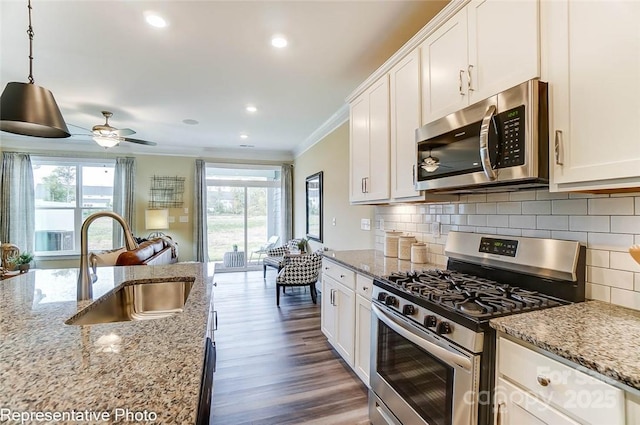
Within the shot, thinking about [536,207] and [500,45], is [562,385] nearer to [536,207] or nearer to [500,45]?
[536,207]

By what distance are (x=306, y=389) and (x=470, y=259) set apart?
1.55 metres

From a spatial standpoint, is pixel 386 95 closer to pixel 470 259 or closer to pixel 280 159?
pixel 470 259

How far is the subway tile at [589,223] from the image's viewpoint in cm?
133

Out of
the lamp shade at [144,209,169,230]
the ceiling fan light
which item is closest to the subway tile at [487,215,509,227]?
the ceiling fan light

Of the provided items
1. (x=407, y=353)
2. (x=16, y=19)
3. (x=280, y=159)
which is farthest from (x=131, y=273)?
(x=280, y=159)

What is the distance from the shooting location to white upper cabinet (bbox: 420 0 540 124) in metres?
1.34

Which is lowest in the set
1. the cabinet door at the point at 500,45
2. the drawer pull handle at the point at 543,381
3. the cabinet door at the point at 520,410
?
the cabinet door at the point at 520,410

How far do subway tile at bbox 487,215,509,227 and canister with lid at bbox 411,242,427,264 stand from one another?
591mm

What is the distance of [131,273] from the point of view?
188cm

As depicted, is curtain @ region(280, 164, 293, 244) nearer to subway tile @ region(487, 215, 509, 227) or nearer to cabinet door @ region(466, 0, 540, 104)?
subway tile @ region(487, 215, 509, 227)

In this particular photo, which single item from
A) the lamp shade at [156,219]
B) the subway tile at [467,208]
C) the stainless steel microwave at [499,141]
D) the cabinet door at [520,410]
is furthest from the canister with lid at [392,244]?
the lamp shade at [156,219]

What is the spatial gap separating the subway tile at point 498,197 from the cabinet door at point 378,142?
Result: 72cm

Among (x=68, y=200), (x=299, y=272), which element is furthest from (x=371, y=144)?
(x=68, y=200)

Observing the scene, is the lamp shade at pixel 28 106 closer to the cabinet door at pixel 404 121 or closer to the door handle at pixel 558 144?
the cabinet door at pixel 404 121
